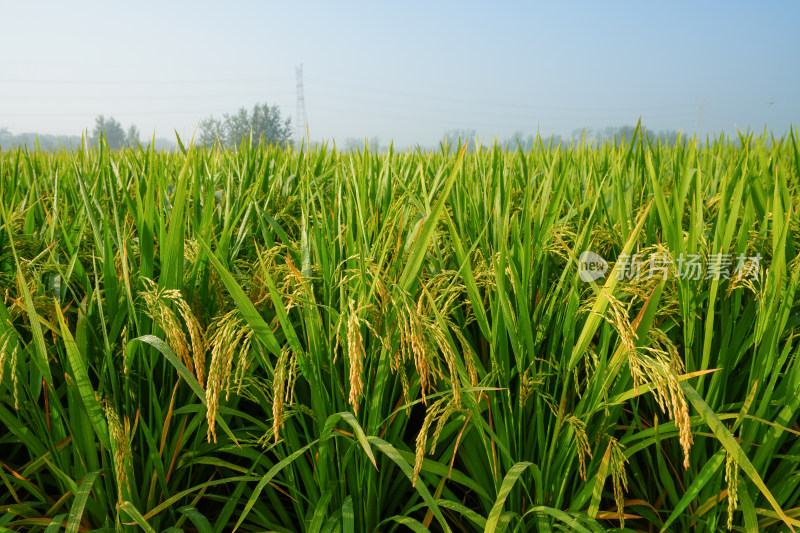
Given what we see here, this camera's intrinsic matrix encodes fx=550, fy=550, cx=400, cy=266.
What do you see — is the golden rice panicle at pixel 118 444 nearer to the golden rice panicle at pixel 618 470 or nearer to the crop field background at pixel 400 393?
the crop field background at pixel 400 393

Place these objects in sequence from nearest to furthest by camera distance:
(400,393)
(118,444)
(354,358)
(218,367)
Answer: (354,358)
(218,367)
(118,444)
(400,393)

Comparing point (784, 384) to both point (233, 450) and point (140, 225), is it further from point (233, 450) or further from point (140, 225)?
point (140, 225)

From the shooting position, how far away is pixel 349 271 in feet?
4.24

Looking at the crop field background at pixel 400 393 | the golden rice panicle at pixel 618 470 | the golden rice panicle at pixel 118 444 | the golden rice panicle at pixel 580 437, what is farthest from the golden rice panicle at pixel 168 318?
the golden rice panicle at pixel 618 470

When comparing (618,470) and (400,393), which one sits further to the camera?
(400,393)

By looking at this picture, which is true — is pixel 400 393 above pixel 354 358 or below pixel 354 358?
below

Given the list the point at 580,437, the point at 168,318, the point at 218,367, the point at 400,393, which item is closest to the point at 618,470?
the point at 580,437

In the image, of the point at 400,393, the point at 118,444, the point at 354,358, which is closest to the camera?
the point at 354,358

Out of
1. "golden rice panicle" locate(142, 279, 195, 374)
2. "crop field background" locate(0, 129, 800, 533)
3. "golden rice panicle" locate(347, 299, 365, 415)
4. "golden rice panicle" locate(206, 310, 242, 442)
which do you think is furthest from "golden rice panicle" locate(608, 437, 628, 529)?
"golden rice panicle" locate(142, 279, 195, 374)

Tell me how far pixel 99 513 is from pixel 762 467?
63.2 inches

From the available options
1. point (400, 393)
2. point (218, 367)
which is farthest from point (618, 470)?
point (218, 367)

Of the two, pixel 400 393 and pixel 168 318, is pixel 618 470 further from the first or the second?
pixel 168 318

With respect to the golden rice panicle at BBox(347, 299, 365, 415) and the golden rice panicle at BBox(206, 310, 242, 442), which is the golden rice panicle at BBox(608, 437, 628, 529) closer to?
the golden rice panicle at BBox(347, 299, 365, 415)

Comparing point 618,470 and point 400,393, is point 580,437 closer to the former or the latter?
point 618,470
